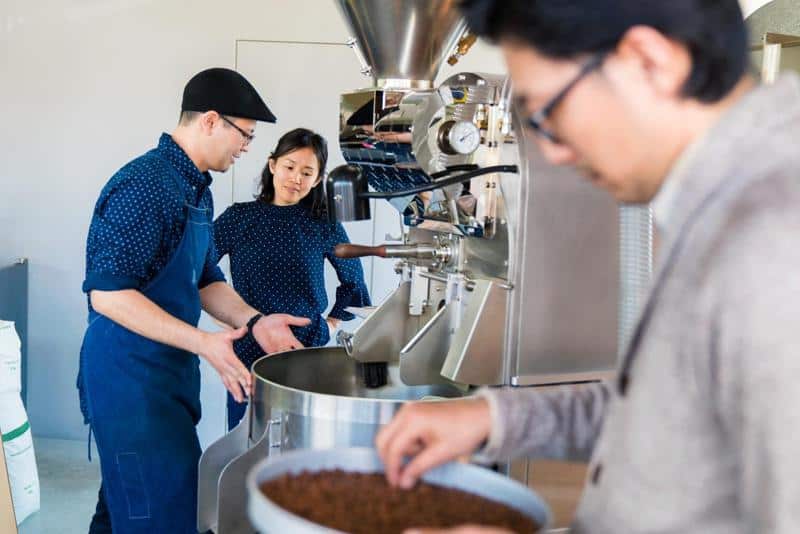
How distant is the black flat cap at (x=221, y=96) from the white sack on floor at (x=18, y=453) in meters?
1.55

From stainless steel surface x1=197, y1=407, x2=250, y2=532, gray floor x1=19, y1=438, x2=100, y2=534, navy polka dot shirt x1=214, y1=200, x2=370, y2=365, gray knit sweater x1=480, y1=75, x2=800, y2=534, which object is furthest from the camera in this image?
gray floor x1=19, y1=438, x2=100, y2=534

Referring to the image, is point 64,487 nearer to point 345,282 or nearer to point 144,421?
point 345,282

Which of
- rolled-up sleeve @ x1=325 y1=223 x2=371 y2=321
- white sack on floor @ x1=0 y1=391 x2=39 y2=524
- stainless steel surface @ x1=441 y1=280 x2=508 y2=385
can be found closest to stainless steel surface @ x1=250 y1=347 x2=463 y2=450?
stainless steel surface @ x1=441 y1=280 x2=508 y2=385

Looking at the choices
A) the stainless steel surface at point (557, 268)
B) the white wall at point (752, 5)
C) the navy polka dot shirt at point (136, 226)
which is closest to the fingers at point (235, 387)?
the navy polka dot shirt at point (136, 226)

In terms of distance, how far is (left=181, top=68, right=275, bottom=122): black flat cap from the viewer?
228 cm

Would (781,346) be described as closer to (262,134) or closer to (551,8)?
(551,8)

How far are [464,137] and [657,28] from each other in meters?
0.85

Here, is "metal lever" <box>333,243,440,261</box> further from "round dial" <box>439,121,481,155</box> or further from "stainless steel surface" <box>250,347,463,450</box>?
"round dial" <box>439,121,481,155</box>

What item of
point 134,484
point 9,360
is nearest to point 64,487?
point 9,360

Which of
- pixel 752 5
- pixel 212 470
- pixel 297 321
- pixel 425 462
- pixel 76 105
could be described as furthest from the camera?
pixel 76 105

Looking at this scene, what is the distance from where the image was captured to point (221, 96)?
2.29 meters

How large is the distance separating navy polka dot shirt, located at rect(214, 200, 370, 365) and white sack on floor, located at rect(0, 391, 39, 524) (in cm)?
94

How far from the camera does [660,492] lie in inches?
28.5

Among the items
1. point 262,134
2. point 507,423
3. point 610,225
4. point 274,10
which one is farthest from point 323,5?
point 507,423
